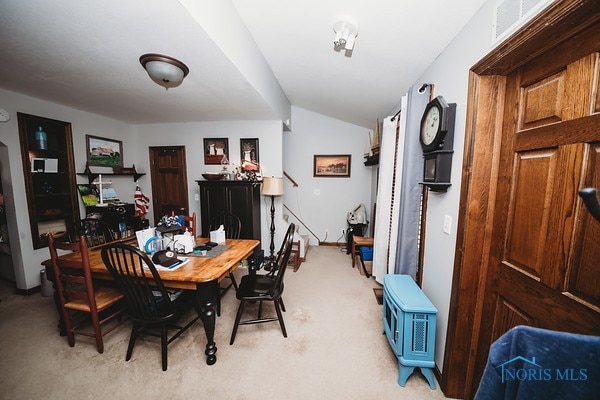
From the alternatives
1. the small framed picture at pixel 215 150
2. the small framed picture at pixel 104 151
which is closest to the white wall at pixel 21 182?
the small framed picture at pixel 104 151

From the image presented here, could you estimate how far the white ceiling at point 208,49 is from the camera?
1.28 meters

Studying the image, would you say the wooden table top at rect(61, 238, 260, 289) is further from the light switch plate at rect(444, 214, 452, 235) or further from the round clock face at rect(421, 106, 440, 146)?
the round clock face at rect(421, 106, 440, 146)

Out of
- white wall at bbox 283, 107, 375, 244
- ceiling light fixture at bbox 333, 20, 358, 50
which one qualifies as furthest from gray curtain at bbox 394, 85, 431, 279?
white wall at bbox 283, 107, 375, 244

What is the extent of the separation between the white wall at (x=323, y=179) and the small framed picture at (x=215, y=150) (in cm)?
132

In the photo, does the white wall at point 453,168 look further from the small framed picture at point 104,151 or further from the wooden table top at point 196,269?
the small framed picture at point 104,151

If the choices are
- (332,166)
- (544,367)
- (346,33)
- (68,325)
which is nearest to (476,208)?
(544,367)

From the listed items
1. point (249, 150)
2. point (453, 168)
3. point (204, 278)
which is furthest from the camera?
point (249, 150)

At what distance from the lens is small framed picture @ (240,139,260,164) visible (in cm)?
360

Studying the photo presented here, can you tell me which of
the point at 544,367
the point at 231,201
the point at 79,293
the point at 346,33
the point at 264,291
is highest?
the point at 346,33

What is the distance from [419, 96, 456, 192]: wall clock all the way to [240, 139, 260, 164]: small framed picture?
267 centimetres

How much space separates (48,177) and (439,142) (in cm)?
461

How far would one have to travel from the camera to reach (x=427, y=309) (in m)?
1.42

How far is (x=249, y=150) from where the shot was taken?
3619mm

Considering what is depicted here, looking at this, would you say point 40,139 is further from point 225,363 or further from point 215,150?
point 225,363
